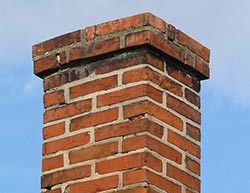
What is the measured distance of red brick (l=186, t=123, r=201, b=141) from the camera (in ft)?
15.4

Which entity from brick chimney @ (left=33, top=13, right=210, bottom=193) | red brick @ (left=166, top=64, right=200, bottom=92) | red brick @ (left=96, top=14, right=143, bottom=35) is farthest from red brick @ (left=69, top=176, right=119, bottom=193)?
red brick @ (left=96, top=14, right=143, bottom=35)

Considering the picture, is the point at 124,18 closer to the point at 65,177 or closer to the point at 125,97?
the point at 125,97

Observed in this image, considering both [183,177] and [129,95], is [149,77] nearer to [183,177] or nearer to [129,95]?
[129,95]

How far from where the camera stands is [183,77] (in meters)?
4.76

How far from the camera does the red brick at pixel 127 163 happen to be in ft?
14.1

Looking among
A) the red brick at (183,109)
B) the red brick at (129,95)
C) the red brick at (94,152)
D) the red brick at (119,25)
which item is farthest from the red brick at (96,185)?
the red brick at (119,25)

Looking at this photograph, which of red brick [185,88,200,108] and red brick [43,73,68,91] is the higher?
red brick [43,73,68,91]

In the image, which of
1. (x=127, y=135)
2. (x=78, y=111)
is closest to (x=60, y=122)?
(x=78, y=111)

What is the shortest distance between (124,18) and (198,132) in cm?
68

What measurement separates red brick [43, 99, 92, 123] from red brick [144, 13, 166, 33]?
47cm

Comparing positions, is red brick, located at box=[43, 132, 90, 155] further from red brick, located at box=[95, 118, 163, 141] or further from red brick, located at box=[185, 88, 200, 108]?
red brick, located at box=[185, 88, 200, 108]

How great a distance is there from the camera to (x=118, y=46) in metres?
4.60

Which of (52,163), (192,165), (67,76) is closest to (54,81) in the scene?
(67,76)

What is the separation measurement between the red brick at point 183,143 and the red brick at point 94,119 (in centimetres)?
28
